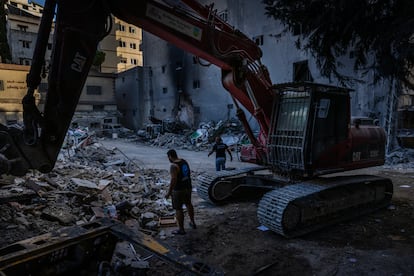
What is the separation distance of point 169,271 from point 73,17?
11.1 ft

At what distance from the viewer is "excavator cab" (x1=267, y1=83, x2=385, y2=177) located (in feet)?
18.8

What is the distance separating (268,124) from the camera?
645 cm

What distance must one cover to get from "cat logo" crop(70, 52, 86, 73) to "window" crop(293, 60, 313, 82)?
16452 millimetres

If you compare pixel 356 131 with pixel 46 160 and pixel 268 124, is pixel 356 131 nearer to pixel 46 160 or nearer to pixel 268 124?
pixel 268 124

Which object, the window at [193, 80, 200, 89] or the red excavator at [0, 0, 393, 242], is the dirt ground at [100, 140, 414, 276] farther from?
the window at [193, 80, 200, 89]

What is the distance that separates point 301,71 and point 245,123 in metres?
13.8

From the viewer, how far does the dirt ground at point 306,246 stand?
425 centimetres

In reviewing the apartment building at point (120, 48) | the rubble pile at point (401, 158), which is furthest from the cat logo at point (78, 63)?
the apartment building at point (120, 48)

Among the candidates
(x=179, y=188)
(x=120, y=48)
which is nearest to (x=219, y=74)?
(x=179, y=188)

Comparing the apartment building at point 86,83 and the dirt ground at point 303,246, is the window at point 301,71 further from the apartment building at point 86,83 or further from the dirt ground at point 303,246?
the apartment building at point 86,83

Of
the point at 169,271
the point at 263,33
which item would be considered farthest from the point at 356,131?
the point at 263,33

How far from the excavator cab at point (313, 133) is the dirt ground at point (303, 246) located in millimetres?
1179

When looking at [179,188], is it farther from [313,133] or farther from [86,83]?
[86,83]

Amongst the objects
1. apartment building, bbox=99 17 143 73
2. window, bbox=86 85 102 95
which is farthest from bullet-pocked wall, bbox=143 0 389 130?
apartment building, bbox=99 17 143 73
